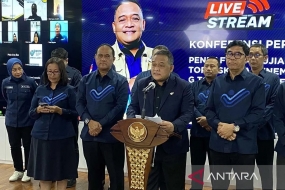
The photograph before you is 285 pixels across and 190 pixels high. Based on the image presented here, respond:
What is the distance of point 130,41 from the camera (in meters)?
4.72

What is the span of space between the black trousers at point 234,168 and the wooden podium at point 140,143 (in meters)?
0.52

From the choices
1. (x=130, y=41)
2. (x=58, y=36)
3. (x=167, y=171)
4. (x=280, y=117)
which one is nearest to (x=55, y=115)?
(x=167, y=171)

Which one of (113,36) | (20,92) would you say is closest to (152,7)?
(113,36)

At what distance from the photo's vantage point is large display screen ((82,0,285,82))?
13.5 ft

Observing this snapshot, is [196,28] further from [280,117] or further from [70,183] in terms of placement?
[70,183]

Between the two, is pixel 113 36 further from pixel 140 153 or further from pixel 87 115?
pixel 140 153

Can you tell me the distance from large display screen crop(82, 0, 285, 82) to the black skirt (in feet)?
6.16

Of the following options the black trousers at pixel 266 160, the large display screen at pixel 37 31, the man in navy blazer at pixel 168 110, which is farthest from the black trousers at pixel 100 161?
the large display screen at pixel 37 31

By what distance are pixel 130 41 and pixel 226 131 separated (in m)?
2.49

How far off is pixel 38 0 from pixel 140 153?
11.5ft

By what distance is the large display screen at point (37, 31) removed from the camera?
4980 millimetres

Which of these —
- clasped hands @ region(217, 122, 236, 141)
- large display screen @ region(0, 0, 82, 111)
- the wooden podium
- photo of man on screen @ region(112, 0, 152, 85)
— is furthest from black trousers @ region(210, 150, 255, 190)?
large display screen @ region(0, 0, 82, 111)

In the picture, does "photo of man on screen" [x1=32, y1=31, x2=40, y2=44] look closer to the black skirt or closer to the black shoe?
the black shoe

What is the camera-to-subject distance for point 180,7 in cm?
449
